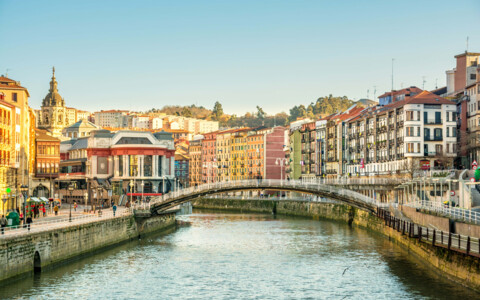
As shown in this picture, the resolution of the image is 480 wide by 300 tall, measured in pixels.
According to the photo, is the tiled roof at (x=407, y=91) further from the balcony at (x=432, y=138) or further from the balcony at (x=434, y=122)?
the balcony at (x=432, y=138)

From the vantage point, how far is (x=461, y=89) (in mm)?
121188

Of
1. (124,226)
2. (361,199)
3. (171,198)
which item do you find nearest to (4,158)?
(124,226)

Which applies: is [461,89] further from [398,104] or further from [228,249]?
[228,249]

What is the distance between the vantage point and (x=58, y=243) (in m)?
57.1

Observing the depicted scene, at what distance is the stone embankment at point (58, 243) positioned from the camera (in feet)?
156

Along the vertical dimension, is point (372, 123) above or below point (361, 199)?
above

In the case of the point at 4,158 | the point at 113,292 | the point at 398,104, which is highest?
the point at 398,104

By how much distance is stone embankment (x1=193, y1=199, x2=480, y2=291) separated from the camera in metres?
44.4

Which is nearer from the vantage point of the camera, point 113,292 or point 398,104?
point 113,292

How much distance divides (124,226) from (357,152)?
2812 inches

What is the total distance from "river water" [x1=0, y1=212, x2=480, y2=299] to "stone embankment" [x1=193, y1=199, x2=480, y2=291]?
0.87 m

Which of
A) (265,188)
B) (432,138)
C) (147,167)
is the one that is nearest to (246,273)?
(265,188)

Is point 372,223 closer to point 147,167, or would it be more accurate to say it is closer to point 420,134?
point 420,134

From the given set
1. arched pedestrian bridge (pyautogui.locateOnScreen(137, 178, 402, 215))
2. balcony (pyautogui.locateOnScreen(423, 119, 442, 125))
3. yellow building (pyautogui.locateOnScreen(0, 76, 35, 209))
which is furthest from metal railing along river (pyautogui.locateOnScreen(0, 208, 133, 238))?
balcony (pyautogui.locateOnScreen(423, 119, 442, 125))
